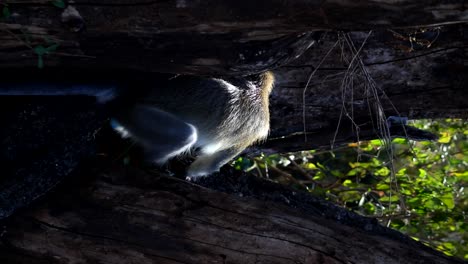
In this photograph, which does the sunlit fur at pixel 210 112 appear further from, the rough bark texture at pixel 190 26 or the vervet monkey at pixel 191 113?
the rough bark texture at pixel 190 26

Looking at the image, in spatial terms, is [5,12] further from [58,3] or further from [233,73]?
[233,73]

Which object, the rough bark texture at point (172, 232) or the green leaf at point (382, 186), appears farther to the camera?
the green leaf at point (382, 186)

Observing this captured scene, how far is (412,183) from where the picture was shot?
408 centimetres

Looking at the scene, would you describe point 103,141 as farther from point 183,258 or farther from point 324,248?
point 324,248

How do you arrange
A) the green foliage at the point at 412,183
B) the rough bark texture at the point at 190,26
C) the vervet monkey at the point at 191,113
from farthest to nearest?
the green foliage at the point at 412,183 < the vervet monkey at the point at 191,113 < the rough bark texture at the point at 190,26

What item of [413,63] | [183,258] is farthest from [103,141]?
[413,63]

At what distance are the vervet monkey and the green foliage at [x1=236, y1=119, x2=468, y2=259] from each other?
0.75 meters

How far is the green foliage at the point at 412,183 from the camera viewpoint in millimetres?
4047

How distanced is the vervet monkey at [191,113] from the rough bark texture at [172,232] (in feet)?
0.57

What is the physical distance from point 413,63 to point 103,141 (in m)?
1.34

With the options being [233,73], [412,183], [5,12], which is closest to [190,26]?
[233,73]

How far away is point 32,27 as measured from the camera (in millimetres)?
2098

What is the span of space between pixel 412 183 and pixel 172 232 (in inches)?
70.9

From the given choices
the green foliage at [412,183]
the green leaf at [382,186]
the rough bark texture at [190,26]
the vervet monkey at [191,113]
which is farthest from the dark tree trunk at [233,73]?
the green leaf at [382,186]
